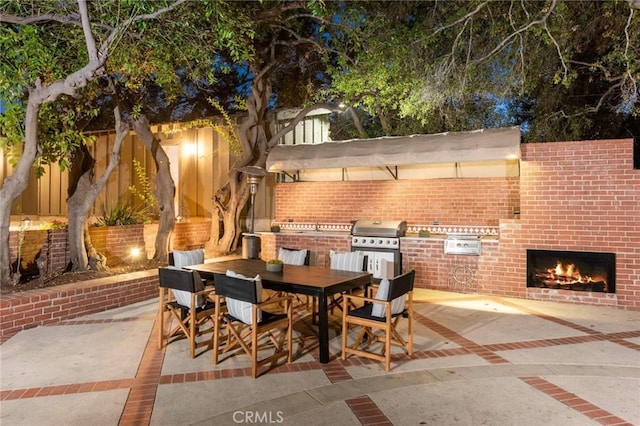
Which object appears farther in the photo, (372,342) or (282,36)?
(282,36)

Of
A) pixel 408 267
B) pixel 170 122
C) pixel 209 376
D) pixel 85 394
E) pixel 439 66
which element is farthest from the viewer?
pixel 170 122

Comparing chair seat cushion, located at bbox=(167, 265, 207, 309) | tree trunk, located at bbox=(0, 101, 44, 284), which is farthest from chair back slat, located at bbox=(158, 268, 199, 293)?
tree trunk, located at bbox=(0, 101, 44, 284)

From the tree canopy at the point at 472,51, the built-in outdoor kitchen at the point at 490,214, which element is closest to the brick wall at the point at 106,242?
the built-in outdoor kitchen at the point at 490,214

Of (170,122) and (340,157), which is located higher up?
(170,122)

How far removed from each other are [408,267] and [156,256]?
5.12m

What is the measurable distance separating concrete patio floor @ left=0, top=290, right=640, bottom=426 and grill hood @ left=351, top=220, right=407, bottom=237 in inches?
108

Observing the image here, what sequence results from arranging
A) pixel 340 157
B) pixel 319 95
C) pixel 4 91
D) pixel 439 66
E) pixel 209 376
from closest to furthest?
pixel 209 376 < pixel 4 91 < pixel 439 66 < pixel 340 157 < pixel 319 95

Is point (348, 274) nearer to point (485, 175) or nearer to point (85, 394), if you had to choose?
point (85, 394)

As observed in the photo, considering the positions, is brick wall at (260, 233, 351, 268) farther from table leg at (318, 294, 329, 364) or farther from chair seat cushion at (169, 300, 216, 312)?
table leg at (318, 294, 329, 364)

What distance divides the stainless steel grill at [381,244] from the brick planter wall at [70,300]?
3.87 metres

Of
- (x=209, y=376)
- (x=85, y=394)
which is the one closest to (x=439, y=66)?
(x=209, y=376)

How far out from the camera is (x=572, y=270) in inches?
272

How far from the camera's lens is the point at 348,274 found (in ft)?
16.5
